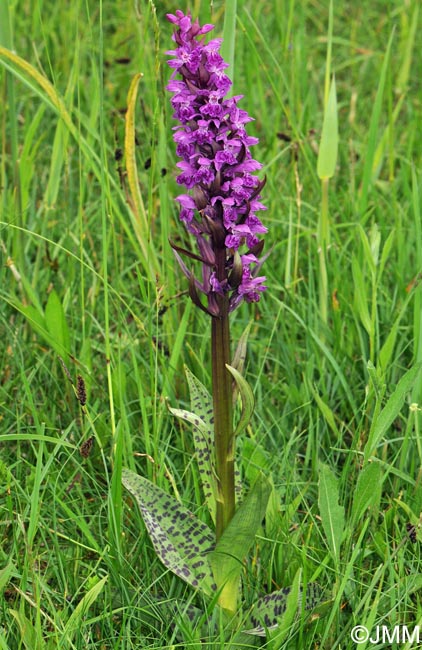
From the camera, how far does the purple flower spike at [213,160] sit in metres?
1.61

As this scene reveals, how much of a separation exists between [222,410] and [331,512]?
1.13ft

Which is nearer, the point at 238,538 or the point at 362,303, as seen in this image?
the point at 238,538

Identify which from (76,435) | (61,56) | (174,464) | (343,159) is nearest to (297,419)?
(174,464)

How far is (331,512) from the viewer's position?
6.15ft

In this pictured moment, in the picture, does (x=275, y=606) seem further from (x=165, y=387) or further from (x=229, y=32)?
(x=229, y=32)

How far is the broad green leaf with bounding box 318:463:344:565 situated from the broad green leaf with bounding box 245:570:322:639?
99mm

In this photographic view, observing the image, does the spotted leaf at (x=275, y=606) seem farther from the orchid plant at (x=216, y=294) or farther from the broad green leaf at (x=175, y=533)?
the broad green leaf at (x=175, y=533)

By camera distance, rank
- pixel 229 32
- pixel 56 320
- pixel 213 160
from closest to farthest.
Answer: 1. pixel 213 160
2. pixel 229 32
3. pixel 56 320

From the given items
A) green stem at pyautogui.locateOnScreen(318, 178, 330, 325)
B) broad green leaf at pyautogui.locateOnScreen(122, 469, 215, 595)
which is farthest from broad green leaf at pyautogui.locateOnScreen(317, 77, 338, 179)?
broad green leaf at pyautogui.locateOnScreen(122, 469, 215, 595)

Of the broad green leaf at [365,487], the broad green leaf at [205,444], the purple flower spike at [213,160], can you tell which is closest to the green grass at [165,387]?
the broad green leaf at [365,487]

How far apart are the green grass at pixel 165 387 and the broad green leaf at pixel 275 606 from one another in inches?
1.5

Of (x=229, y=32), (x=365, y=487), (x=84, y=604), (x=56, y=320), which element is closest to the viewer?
(x=84, y=604)

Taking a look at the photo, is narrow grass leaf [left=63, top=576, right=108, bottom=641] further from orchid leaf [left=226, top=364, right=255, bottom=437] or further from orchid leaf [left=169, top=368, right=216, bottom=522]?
orchid leaf [left=226, top=364, right=255, bottom=437]

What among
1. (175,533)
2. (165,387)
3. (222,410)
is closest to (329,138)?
(165,387)
